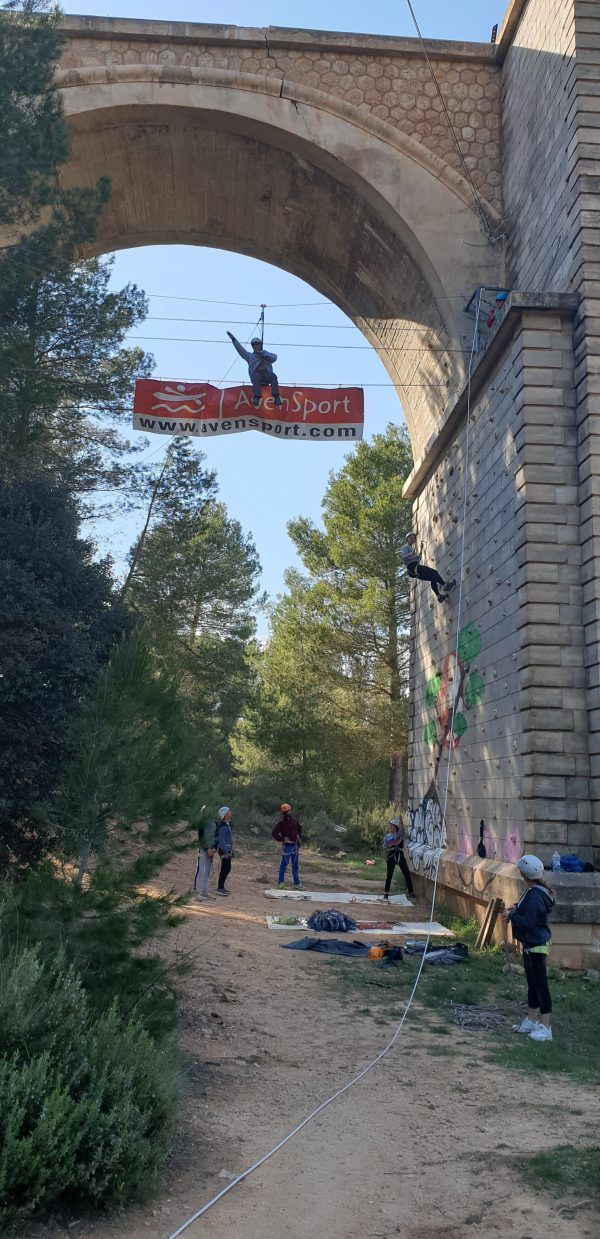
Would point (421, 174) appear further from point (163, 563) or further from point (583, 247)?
point (163, 563)

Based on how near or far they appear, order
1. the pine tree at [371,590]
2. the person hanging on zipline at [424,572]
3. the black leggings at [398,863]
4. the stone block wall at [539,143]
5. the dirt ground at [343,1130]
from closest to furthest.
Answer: the dirt ground at [343,1130], the stone block wall at [539,143], the person hanging on zipline at [424,572], the black leggings at [398,863], the pine tree at [371,590]

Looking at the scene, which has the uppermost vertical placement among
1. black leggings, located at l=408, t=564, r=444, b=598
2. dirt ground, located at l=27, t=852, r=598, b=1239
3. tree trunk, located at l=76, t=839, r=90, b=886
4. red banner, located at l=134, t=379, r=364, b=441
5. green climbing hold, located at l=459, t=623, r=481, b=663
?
red banner, located at l=134, t=379, r=364, b=441

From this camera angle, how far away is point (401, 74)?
50.8 ft

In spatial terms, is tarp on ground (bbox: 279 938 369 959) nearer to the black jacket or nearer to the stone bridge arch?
the black jacket

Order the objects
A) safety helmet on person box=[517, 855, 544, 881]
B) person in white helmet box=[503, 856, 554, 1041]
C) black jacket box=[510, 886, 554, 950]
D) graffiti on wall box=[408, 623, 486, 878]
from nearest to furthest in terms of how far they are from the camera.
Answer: person in white helmet box=[503, 856, 554, 1041] < black jacket box=[510, 886, 554, 950] < safety helmet on person box=[517, 855, 544, 881] < graffiti on wall box=[408, 623, 486, 878]

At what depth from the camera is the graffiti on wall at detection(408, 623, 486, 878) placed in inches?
543

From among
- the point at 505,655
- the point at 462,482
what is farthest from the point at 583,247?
the point at 505,655

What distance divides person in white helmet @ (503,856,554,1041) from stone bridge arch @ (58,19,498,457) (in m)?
9.32

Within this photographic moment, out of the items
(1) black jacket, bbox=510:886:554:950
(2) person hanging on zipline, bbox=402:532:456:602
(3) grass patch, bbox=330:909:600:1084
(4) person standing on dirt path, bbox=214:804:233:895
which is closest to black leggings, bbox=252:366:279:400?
(2) person hanging on zipline, bbox=402:532:456:602

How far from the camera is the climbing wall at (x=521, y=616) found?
1072cm

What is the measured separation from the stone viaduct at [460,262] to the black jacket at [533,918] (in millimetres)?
2183

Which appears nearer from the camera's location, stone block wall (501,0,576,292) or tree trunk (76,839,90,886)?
tree trunk (76,839,90,886)

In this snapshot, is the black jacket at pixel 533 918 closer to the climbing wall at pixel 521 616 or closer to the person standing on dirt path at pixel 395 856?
the climbing wall at pixel 521 616

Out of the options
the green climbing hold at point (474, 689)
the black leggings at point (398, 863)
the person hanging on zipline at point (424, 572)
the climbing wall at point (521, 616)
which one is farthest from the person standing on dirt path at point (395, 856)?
the person hanging on zipline at point (424, 572)
